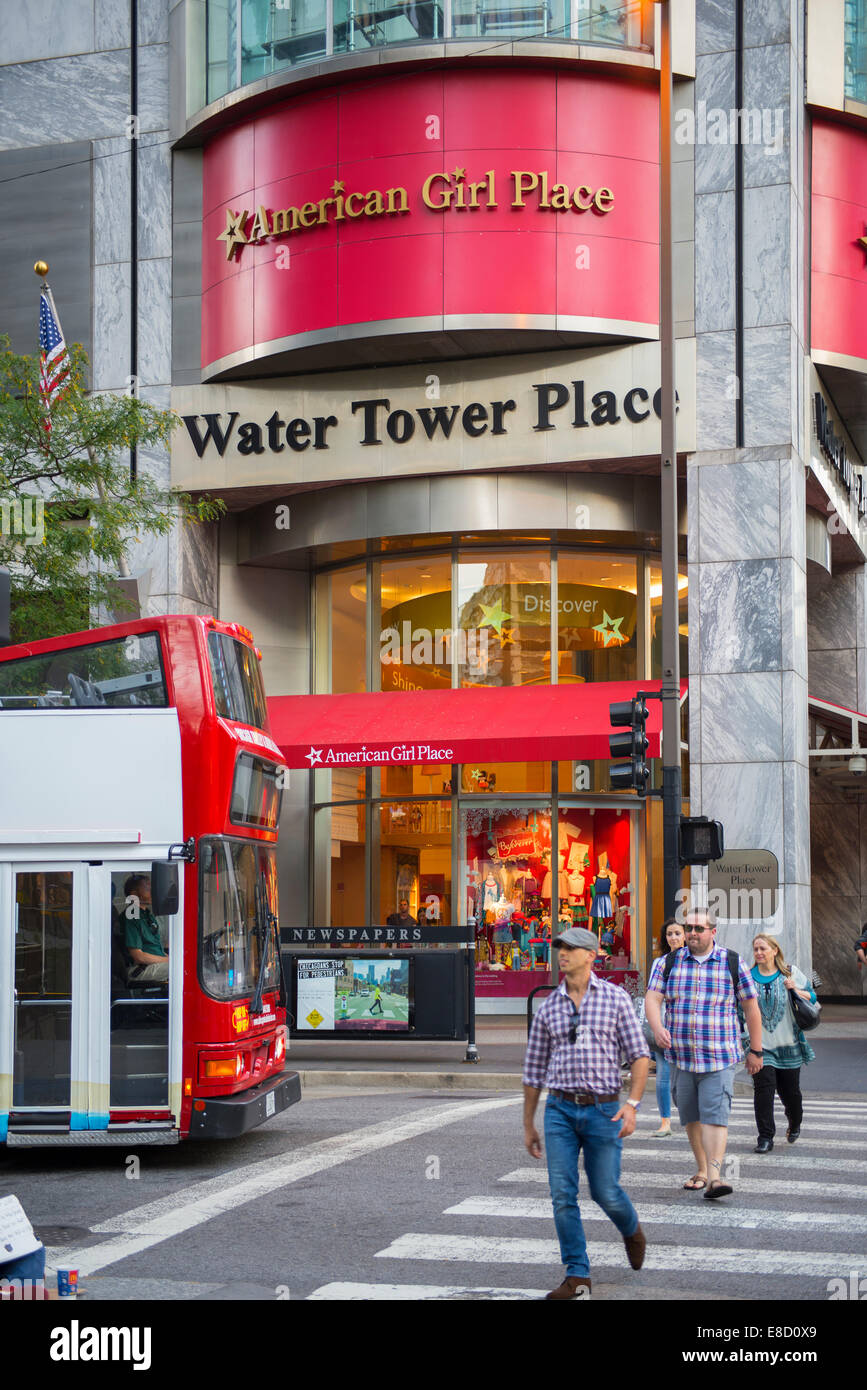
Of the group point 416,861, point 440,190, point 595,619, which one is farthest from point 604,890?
point 440,190

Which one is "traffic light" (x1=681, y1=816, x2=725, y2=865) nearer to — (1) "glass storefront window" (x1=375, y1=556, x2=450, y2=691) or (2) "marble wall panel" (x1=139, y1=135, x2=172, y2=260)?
(1) "glass storefront window" (x1=375, y1=556, x2=450, y2=691)

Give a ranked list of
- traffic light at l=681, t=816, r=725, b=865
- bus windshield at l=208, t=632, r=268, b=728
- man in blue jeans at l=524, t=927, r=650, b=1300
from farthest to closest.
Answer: traffic light at l=681, t=816, r=725, b=865
bus windshield at l=208, t=632, r=268, b=728
man in blue jeans at l=524, t=927, r=650, b=1300

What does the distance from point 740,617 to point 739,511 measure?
5.16 feet

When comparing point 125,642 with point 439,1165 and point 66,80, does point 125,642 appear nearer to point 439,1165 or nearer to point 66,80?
point 439,1165

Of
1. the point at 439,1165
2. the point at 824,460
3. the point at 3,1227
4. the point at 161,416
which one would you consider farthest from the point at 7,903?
the point at 824,460

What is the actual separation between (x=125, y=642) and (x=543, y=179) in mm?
14378

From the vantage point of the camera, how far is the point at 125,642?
11.3 meters

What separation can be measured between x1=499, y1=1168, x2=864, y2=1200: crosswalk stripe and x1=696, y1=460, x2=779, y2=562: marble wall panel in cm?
1353

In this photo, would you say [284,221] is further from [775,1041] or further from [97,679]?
[775,1041]

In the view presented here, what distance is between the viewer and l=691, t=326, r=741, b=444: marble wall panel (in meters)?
22.8

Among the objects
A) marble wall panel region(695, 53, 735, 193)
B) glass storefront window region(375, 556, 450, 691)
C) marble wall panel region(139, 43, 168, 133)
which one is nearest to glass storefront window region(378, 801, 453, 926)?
glass storefront window region(375, 556, 450, 691)

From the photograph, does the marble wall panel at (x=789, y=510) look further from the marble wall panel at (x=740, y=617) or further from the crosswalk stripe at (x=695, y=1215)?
the crosswalk stripe at (x=695, y=1215)

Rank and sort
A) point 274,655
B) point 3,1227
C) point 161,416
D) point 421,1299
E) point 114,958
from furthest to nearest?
point 274,655, point 161,416, point 114,958, point 421,1299, point 3,1227
